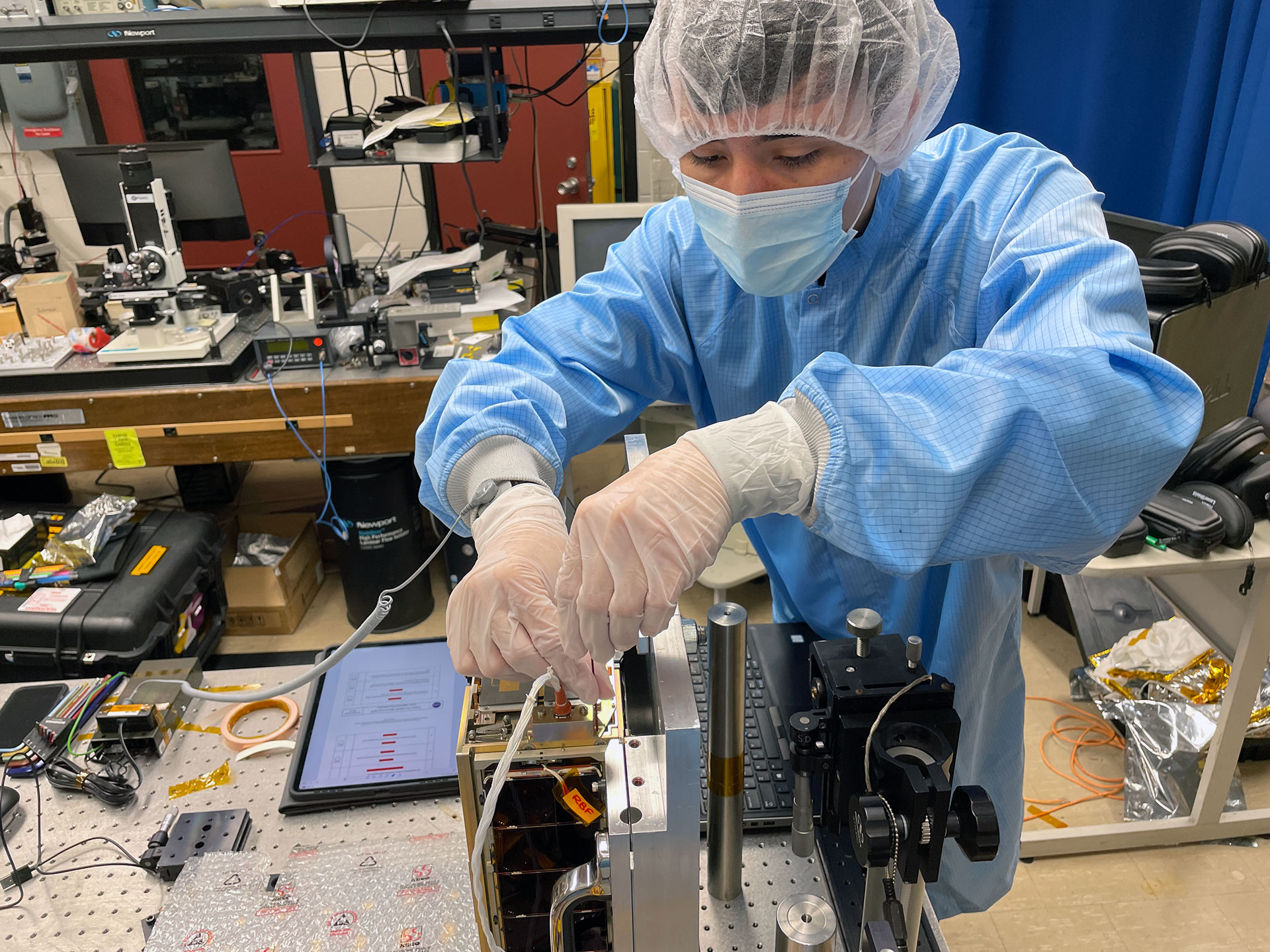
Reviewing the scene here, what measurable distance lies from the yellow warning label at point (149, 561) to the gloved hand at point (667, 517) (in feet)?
7.08

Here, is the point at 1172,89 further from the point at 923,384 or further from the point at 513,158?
the point at 513,158

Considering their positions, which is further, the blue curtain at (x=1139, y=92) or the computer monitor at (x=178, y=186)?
the computer monitor at (x=178, y=186)

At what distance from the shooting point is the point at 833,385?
67 cm

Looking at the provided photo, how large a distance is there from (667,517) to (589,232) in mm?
2165

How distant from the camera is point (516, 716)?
2.40 feet

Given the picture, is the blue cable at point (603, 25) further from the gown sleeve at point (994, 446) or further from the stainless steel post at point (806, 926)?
the stainless steel post at point (806, 926)

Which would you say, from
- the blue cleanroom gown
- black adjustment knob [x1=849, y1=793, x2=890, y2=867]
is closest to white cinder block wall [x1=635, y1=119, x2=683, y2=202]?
the blue cleanroom gown

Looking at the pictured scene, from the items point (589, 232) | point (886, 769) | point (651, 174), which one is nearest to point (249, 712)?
point (886, 769)

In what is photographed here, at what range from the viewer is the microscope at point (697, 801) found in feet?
2.10

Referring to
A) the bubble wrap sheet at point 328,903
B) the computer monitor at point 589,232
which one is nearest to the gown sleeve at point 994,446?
the bubble wrap sheet at point 328,903

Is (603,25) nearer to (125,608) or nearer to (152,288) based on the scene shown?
(152,288)

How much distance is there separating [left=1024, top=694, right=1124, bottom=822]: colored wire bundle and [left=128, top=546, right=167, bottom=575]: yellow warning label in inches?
94.1

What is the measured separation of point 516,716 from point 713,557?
0.69ft

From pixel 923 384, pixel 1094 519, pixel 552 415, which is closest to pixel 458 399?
pixel 552 415
